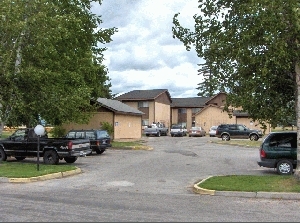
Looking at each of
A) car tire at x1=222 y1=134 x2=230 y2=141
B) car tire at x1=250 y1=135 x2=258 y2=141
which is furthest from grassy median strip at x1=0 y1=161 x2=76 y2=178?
car tire at x1=250 y1=135 x2=258 y2=141

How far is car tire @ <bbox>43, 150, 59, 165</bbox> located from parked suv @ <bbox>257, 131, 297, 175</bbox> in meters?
9.10

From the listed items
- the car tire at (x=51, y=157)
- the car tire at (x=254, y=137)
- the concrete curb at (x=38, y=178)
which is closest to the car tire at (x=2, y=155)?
the car tire at (x=51, y=157)

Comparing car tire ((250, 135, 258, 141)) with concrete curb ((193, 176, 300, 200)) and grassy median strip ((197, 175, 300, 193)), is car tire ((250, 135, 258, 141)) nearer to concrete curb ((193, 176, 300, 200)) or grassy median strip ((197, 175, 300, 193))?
grassy median strip ((197, 175, 300, 193))

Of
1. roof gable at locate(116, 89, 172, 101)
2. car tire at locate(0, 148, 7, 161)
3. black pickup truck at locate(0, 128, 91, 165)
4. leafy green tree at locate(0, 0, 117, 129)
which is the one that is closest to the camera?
leafy green tree at locate(0, 0, 117, 129)

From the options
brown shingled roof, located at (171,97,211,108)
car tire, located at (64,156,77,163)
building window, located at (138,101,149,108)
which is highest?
brown shingled roof, located at (171,97,211,108)

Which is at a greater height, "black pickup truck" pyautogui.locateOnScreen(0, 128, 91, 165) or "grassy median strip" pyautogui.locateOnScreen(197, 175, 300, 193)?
"black pickup truck" pyautogui.locateOnScreen(0, 128, 91, 165)

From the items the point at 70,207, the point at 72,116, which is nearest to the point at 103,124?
the point at 72,116

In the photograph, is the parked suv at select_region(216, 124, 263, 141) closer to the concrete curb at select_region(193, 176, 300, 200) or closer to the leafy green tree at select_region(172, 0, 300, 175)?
the leafy green tree at select_region(172, 0, 300, 175)

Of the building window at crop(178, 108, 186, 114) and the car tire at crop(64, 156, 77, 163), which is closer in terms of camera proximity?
the car tire at crop(64, 156, 77, 163)

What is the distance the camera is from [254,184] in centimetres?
1230

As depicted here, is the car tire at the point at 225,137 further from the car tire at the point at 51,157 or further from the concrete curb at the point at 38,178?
the concrete curb at the point at 38,178

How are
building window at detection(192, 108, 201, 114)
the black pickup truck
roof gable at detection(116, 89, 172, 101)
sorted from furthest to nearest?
1. building window at detection(192, 108, 201, 114)
2. roof gable at detection(116, 89, 172, 101)
3. the black pickup truck

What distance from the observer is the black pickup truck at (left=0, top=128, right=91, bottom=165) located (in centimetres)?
1886

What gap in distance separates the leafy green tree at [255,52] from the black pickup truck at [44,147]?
7410 mm
